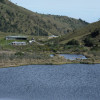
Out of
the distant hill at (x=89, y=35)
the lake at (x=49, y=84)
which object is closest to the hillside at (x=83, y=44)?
the distant hill at (x=89, y=35)

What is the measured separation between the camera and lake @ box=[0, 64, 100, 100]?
4662 centimetres

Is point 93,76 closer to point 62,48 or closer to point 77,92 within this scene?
point 77,92

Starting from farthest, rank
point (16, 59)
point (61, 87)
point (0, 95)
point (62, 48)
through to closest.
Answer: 1. point (62, 48)
2. point (16, 59)
3. point (61, 87)
4. point (0, 95)

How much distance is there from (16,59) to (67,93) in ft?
157

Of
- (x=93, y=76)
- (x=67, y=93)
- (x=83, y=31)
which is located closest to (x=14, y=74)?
(x=93, y=76)

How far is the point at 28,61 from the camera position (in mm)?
90938

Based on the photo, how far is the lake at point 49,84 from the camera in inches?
1836

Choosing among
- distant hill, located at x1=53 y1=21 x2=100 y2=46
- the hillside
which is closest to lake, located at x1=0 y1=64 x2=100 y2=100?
the hillside

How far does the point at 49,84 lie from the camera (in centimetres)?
5575

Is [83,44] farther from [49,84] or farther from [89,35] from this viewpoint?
[49,84]

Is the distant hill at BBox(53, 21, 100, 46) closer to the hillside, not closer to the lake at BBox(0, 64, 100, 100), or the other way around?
the hillside

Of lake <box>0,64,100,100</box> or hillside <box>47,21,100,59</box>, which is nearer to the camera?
lake <box>0,64,100,100</box>

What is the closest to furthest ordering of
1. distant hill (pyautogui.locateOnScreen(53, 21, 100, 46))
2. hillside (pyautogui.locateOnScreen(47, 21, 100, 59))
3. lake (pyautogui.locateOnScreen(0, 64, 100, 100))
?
lake (pyautogui.locateOnScreen(0, 64, 100, 100)) < hillside (pyautogui.locateOnScreen(47, 21, 100, 59)) < distant hill (pyautogui.locateOnScreen(53, 21, 100, 46))

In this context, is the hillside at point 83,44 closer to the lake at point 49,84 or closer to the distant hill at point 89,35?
the distant hill at point 89,35
